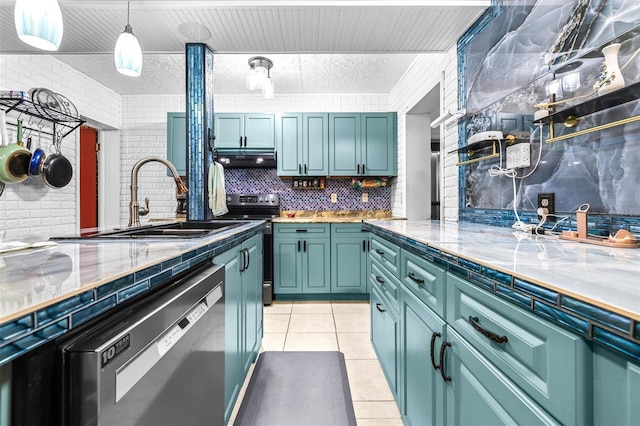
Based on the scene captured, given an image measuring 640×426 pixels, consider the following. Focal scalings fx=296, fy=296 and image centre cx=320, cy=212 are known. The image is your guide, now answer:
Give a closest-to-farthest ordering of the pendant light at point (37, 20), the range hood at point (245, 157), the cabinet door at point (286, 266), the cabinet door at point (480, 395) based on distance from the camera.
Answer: the cabinet door at point (480, 395) < the pendant light at point (37, 20) < the cabinet door at point (286, 266) < the range hood at point (245, 157)

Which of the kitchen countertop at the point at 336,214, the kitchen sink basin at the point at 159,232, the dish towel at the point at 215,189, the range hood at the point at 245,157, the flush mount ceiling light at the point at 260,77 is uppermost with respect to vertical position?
the flush mount ceiling light at the point at 260,77

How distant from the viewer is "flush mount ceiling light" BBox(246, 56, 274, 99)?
9.41 ft

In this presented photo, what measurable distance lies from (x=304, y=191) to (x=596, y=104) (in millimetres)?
3368

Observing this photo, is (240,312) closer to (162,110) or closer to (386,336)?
(386,336)

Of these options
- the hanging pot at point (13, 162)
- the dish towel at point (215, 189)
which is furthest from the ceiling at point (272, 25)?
the dish towel at point (215, 189)

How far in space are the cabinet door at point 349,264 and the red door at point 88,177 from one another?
10.8 feet

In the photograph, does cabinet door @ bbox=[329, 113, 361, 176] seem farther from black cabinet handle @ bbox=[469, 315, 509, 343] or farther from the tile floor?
black cabinet handle @ bbox=[469, 315, 509, 343]

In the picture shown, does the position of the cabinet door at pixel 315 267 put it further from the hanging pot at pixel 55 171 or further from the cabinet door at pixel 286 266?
the hanging pot at pixel 55 171

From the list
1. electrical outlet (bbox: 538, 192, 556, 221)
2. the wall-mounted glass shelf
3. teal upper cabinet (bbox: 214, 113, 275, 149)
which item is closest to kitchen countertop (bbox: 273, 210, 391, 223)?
teal upper cabinet (bbox: 214, 113, 275, 149)

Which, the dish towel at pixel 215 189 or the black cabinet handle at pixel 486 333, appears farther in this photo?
the dish towel at pixel 215 189

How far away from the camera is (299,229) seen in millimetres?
3619

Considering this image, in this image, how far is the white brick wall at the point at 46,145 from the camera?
2.75m

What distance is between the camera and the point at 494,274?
0.68 meters

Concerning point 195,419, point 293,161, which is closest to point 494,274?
point 195,419
